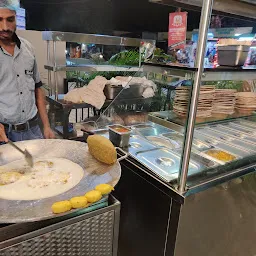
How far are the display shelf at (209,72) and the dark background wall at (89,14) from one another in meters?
4.15

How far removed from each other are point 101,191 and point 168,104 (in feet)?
3.07

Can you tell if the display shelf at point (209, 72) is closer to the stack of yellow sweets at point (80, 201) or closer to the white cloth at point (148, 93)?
the white cloth at point (148, 93)

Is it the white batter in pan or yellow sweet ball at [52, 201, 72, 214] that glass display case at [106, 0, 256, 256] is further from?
yellow sweet ball at [52, 201, 72, 214]

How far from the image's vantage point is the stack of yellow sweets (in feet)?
2.56

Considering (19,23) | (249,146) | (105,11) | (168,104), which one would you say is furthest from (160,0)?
(105,11)

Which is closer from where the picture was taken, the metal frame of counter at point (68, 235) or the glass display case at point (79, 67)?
the metal frame of counter at point (68, 235)

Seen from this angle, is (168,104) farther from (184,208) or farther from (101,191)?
(101,191)

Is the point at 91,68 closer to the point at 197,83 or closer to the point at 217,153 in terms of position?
the point at 217,153

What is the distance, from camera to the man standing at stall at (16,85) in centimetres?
189

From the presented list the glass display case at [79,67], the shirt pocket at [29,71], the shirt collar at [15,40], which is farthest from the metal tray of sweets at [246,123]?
the shirt collar at [15,40]

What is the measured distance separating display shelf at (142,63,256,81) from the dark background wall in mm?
4150

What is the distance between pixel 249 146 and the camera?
5.30ft

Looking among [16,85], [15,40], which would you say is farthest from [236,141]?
[15,40]

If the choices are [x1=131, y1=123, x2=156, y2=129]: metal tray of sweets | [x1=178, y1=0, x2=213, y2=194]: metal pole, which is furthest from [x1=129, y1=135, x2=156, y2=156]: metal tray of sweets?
[x1=178, y1=0, x2=213, y2=194]: metal pole
